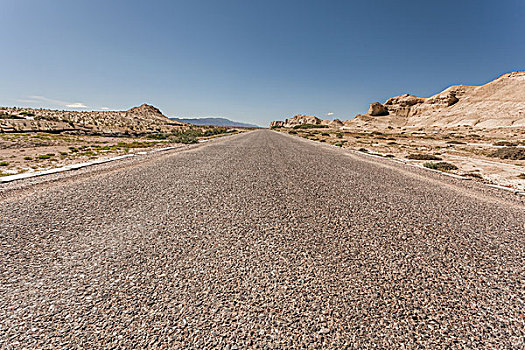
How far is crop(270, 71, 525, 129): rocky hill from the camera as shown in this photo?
212ft

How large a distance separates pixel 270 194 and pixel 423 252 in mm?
3326

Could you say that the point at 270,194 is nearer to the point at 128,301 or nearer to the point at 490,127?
the point at 128,301

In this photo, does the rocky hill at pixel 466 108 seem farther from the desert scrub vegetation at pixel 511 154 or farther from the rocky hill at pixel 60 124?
the rocky hill at pixel 60 124

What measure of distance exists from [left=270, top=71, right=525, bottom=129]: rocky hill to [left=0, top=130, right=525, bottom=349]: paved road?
80864 mm

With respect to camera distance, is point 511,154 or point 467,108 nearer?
point 511,154

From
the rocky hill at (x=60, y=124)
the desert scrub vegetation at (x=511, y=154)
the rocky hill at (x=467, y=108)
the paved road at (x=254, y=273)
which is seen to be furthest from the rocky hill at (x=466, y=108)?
the rocky hill at (x=60, y=124)

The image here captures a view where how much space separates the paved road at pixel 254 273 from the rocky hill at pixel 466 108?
80.9 m

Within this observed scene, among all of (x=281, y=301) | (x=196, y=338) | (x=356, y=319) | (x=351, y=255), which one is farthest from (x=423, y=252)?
(x=196, y=338)

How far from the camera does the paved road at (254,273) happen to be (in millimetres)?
1840

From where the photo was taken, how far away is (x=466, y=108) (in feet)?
268

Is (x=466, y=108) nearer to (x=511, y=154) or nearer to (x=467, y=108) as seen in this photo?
(x=467, y=108)

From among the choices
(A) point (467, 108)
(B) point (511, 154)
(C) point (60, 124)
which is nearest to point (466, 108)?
(A) point (467, 108)

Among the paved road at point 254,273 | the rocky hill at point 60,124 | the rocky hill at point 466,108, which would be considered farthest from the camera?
the rocky hill at point 466,108

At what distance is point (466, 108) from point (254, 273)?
113 metres
